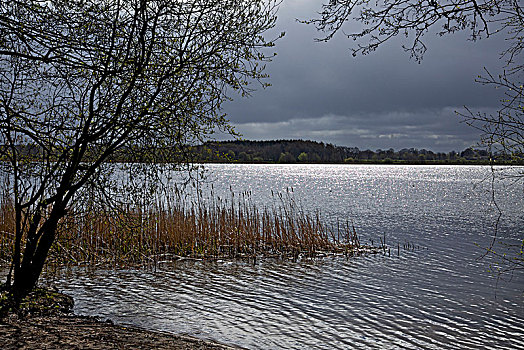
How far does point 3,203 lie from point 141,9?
11125mm

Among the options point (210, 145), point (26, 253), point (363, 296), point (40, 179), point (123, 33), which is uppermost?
point (123, 33)

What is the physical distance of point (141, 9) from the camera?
6281mm

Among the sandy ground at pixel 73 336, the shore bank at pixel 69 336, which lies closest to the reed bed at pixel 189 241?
the shore bank at pixel 69 336

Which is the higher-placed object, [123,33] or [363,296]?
[123,33]

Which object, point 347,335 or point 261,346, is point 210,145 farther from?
point 347,335

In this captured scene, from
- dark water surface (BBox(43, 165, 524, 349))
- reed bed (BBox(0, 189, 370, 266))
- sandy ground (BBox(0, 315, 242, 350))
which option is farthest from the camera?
reed bed (BBox(0, 189, 370, 266))

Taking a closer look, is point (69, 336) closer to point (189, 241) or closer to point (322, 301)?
point (322, 301)

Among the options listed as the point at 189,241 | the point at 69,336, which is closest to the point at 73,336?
the point at 69,336

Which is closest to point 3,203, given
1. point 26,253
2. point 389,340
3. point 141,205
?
point 26,253

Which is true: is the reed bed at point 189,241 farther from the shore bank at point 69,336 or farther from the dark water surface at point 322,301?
the shore bank at point 69,336

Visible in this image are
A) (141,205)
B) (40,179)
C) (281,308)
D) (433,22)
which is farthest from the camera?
(281,308)

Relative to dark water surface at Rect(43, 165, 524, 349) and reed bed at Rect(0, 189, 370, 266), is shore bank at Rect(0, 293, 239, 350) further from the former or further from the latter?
reed bed at Rect(0, 189, 370, 266)

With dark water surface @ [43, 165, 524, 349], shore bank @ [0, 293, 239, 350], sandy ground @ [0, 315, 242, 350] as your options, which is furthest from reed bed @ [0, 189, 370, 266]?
sandy ground @ [0, 315, 242, 350]

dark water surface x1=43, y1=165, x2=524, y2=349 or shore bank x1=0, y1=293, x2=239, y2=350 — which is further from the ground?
shore bank x1=0, y1=293, x2=239, y2=350
